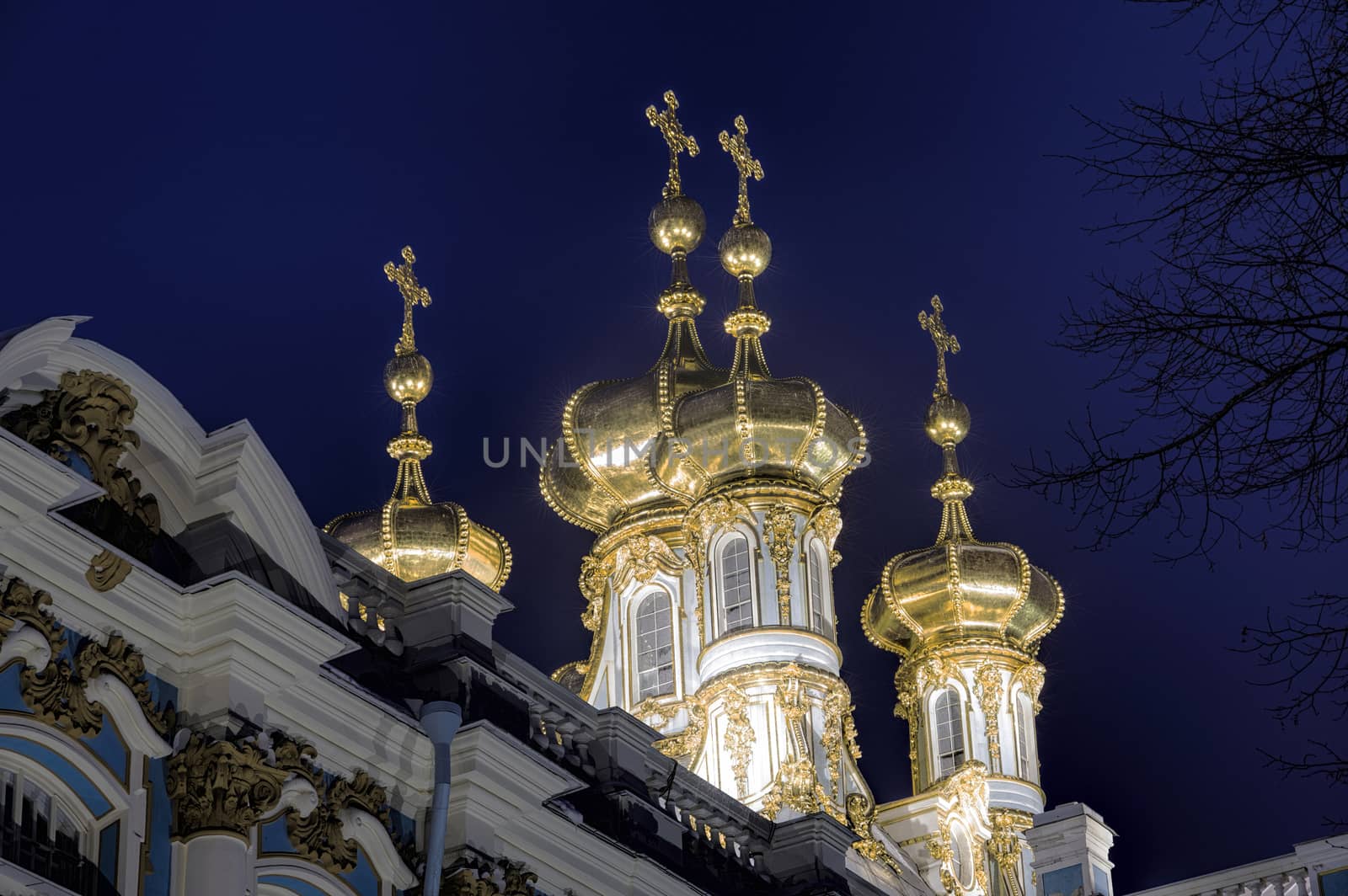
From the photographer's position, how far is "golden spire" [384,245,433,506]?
42.6 m

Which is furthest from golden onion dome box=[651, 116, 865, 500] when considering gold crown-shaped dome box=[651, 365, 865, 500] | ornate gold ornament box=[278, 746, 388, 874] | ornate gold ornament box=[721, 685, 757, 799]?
ornate gold ornament box=[278, 746, 388, 874]

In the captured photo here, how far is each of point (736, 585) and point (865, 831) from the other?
407 cm

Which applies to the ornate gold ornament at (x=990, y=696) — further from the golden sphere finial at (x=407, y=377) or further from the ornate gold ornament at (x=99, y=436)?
the ornate gold ornament at (x=99, y=436)

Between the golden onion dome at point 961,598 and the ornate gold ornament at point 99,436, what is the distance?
27545mm

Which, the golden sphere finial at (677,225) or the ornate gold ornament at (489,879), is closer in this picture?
the ornate gold ornament at (489,879)

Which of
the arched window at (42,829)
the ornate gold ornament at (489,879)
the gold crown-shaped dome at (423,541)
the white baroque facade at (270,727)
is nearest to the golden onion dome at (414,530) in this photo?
the gold crown-shaped dome at (423,541)

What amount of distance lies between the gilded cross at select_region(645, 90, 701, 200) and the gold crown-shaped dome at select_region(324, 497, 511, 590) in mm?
6790

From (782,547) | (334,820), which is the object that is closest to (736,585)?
(782,547)

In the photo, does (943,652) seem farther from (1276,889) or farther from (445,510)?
(1276,889)

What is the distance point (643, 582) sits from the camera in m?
42.3

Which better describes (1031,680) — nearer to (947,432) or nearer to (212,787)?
(947,432)

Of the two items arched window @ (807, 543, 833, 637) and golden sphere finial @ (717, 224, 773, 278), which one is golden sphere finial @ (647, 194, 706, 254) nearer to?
golden sphere finial @ (717, 224, 773, 278)

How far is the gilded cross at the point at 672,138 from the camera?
4469 cm

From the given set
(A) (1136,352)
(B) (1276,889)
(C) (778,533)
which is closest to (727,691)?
(C) (778,533)
